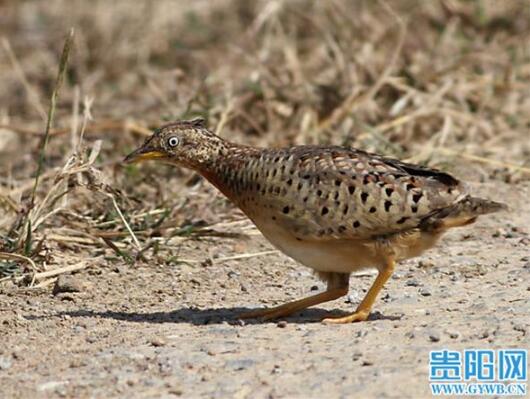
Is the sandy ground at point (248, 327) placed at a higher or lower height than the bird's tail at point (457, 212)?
lower

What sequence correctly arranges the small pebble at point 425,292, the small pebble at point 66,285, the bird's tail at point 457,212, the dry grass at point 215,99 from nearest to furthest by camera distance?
1. the bird's tail at point 457,212
2. the small pebble at point 425,292
3. the small pebble at point 66,285
4. the dry grass at point 215,99

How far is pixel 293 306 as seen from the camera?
653 cm

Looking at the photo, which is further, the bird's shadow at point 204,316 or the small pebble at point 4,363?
the bird's shadow at point 204,316

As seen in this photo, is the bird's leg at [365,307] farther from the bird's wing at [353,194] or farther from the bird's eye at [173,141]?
the bird's eye at [173,141]

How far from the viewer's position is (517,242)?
Result: 311 inches

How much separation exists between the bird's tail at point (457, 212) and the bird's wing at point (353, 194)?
3 cm

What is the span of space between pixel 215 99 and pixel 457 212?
15.1ft

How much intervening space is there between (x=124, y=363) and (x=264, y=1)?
841 centimetres

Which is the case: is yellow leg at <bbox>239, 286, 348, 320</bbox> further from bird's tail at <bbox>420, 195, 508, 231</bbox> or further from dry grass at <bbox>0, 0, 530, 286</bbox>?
dry grass at <bbox>0, 0, 530, 286</bbox>

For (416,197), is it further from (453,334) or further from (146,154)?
(146,154)

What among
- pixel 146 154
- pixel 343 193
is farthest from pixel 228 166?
pixel 343 193

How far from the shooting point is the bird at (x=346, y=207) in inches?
240

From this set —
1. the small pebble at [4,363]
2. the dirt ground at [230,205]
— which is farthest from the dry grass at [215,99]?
the small pebble at [4,363]

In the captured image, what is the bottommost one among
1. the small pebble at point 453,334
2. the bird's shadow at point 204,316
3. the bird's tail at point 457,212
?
the bird's shadow at point 204,316
